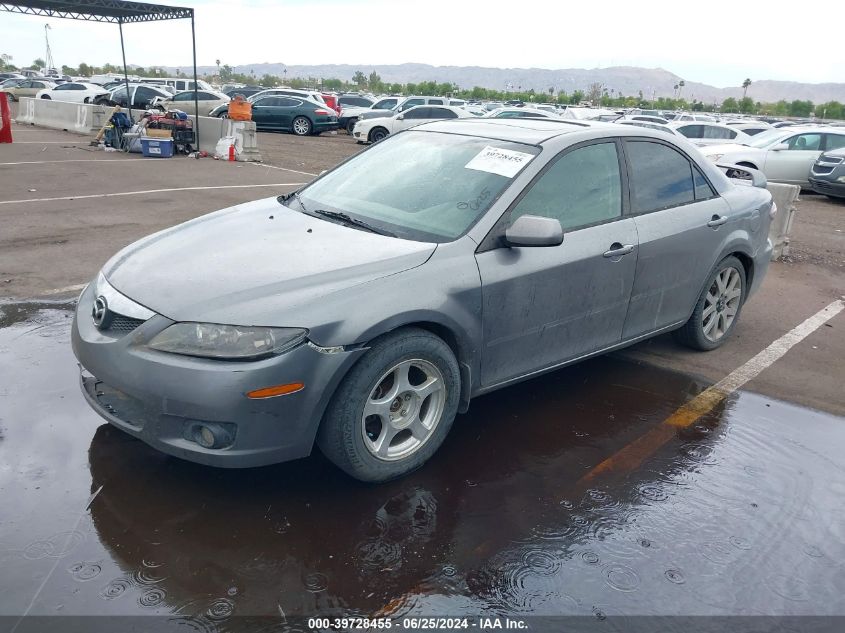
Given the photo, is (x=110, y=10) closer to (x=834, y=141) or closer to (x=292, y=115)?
(x=292, y=115)

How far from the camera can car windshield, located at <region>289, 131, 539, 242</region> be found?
3.75m

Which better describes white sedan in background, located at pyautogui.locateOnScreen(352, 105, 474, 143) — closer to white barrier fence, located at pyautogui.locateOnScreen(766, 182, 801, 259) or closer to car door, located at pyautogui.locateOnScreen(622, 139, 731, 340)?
white barrier fence, located at pyautogui.locateOnScreen(766, 182, 801, 259)

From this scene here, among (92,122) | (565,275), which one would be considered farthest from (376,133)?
(565,275)

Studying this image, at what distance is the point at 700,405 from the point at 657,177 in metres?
1.49

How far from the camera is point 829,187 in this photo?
1437 cm

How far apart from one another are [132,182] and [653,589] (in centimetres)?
1184

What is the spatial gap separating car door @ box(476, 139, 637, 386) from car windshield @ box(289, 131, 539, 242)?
0.20 meters

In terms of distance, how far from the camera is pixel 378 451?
10.9 feet

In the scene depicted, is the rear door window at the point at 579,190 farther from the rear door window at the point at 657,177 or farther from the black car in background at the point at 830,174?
the black car in background at the point at 830,174

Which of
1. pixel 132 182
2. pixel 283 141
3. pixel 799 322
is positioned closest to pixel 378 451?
pixel 799 322

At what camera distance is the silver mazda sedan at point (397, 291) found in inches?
118

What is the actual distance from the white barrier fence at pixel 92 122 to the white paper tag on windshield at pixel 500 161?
1369 cm

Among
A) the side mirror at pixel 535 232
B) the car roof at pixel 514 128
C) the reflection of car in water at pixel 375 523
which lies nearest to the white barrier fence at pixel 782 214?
the car roof at pixel 514 128

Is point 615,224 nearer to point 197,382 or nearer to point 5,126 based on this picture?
point 197,382
